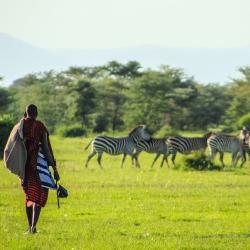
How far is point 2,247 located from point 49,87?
68.8 metres

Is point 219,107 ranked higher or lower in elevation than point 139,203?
higher

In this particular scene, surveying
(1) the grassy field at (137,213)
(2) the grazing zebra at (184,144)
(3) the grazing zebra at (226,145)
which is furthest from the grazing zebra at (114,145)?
(1) the grassy field at (137,213)

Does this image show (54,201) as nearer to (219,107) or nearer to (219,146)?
(219,146)

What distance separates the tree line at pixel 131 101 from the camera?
70875 millimetres

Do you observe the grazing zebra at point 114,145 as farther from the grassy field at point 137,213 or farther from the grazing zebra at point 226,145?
the grassy field at point 137,213

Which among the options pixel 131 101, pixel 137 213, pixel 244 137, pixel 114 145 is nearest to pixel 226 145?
pixel 244 137

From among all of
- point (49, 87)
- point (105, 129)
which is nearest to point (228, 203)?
point (105, 129)

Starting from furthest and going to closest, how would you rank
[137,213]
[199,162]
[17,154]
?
1. [199,162]
2. [137,213]
3. [17,154]

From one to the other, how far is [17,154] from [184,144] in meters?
19.6

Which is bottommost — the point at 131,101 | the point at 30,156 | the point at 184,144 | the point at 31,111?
the point at 30,156

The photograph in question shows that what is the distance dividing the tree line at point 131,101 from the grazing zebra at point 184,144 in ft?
107

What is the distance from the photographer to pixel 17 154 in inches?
502

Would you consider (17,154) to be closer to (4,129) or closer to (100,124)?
(4,129)

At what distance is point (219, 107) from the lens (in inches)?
3246
